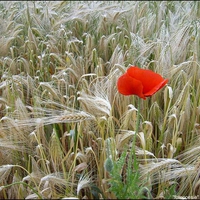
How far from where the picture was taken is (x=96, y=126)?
1.27 m

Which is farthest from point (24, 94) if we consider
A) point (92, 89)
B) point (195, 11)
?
point (195, 11)

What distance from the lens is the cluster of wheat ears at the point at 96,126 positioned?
1094mm

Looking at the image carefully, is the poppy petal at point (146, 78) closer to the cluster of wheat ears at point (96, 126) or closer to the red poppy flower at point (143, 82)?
the red poppy flower at point (143, 82)

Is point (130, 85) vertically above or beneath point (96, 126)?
above

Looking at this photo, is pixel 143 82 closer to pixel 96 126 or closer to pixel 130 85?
pixel 130 85

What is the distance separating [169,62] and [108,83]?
312 mm

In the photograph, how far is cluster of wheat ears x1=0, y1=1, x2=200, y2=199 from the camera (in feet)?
3.59

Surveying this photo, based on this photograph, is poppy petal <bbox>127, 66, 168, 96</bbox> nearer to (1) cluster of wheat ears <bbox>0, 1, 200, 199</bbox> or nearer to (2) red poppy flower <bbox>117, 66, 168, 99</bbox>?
(2) red poppy flower <bbox>117, 66, 168, 99</bbox>

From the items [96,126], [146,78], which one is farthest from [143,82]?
[96,126]

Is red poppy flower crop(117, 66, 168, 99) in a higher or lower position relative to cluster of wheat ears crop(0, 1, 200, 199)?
higher

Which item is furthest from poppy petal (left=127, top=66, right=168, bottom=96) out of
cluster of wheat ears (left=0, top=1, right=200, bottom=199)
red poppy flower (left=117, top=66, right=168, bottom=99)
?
cluster of wheat ears (left=0, top=1, right=200, bottom=199)

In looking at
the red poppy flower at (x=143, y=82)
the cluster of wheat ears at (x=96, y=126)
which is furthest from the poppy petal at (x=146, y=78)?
the cluster of wheat ears at (x=96, y=126)

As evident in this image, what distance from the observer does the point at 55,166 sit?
1.17 m

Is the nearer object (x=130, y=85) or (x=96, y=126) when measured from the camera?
(x=130, y=85)
